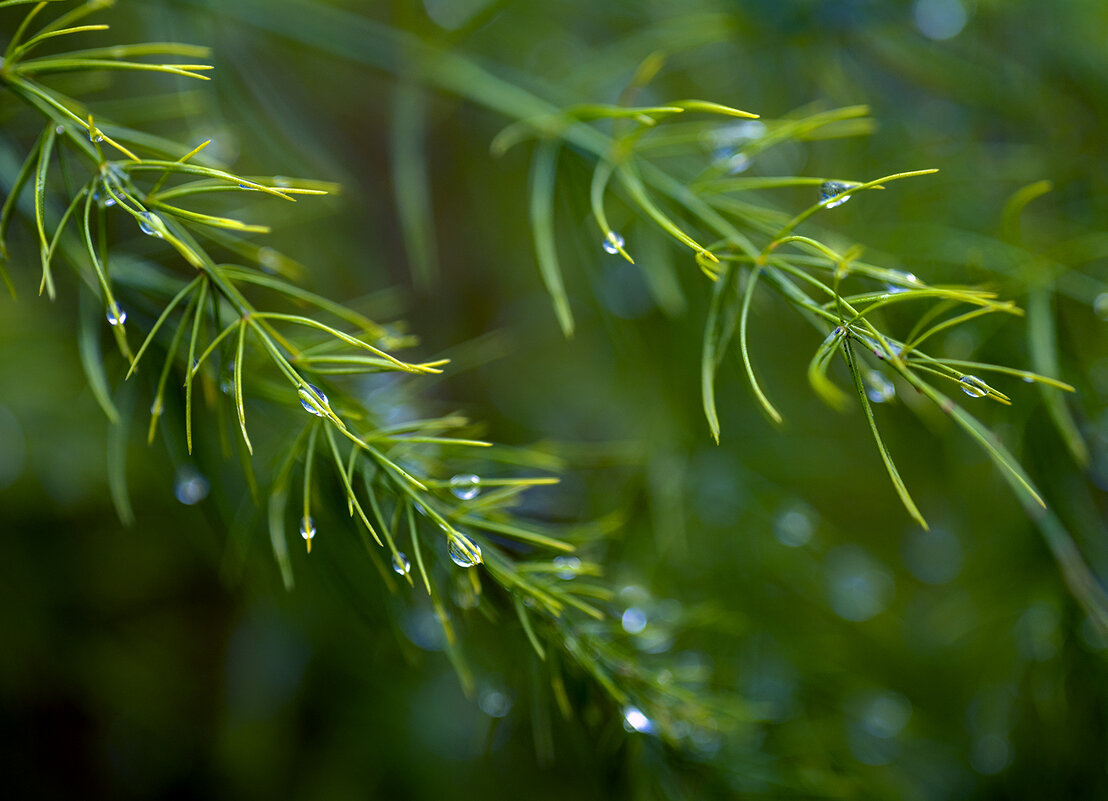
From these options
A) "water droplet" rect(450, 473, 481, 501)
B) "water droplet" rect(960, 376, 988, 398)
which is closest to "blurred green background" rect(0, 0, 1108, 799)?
"water droplet" rect(450, 473, 481, 501)

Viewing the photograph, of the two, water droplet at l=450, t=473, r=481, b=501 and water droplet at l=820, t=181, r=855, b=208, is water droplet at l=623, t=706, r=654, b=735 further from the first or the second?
water droplet at l=820, t=181, r=855, b=208

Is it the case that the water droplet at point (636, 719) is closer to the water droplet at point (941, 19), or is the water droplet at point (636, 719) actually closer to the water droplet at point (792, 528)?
the water droplet at point (792, 528)

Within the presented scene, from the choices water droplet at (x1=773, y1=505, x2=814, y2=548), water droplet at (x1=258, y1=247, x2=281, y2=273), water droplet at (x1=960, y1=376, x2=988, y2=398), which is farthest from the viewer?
water droplet at (x1=773, y1=505, x2=814, y2=548)

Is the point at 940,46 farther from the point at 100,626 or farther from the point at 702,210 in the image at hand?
the point at 100,626

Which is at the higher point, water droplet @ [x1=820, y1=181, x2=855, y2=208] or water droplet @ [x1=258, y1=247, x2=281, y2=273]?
water droplet @ [x1=258, y1=247, x2=281, y2=273]

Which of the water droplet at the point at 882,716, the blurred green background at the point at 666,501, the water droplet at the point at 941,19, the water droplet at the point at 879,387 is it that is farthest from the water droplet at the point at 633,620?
the water droplet at the point at 941,19

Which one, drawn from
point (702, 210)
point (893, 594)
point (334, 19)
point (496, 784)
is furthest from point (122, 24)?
point (893, 594)

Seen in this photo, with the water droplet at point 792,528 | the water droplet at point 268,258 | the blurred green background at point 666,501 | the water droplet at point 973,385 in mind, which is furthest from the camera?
the water droplet at point 792,528

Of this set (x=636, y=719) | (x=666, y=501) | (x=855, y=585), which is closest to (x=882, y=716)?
(x=855, y=585)
